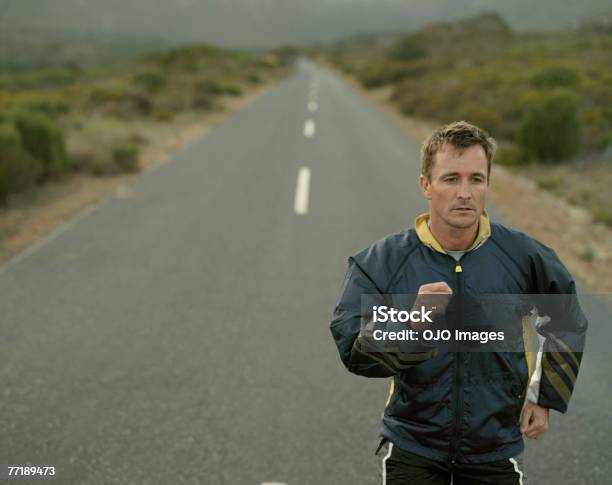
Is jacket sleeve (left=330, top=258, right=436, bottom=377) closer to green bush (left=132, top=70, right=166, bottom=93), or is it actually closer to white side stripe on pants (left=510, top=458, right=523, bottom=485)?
white side stripe on pants (left=510, top=458, right=523, bottom=485)

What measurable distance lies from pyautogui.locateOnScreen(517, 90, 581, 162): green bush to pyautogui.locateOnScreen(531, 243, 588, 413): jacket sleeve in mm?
11057

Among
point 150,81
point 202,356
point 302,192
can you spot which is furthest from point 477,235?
point 150,81

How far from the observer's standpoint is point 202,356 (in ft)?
14.5

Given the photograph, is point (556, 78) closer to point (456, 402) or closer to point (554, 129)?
point (554, 129)

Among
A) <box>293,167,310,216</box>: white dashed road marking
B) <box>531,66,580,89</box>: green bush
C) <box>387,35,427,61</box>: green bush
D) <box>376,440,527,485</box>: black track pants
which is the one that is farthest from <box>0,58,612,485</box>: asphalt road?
<box>387,35,427,61</box>: green bush

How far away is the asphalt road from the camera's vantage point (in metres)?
3.22

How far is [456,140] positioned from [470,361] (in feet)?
2.61

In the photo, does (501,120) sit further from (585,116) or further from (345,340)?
(345,340)

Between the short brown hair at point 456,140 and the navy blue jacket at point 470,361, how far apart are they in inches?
11.0

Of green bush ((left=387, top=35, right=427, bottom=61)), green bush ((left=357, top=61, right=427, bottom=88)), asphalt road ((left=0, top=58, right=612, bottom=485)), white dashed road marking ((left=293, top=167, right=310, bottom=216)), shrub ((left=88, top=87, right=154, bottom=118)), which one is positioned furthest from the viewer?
green bush ((left=387, top=35, right=427, bottom=61))

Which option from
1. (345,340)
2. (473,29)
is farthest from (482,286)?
(473,29)

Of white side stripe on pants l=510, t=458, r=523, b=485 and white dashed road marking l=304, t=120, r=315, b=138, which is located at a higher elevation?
white dashed road marking l=304, t=120, r=315, b=138

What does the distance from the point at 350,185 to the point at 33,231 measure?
5482 mm

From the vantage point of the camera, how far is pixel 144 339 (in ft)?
15.3
